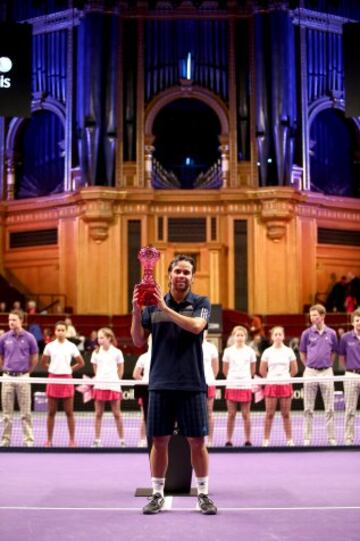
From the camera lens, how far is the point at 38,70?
26.2 m

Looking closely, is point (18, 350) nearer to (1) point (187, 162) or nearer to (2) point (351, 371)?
(2) point (351, 371)

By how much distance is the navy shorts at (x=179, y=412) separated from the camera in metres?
6.70

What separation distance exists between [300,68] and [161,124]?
169 inches

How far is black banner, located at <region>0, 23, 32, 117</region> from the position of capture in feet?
35.9

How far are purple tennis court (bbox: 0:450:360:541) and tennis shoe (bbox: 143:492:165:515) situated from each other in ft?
0.30

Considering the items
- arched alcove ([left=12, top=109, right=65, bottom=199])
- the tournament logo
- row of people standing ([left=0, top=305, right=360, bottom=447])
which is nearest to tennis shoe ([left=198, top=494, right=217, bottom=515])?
row of people standing ([left=0, top=305, right=360, bottom=447])

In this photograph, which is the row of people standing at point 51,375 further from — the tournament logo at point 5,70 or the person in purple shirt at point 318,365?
the tournament logo at point 5,70

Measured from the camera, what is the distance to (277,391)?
464 inches

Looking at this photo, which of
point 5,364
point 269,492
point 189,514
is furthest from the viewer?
point 5,364

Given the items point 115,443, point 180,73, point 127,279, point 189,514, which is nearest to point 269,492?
point 189,514

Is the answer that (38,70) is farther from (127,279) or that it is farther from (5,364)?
(5,364)

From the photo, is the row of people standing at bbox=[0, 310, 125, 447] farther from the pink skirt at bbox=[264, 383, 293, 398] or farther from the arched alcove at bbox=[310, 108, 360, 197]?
the arched alcove at bbox=[310, 108, 360, 197]

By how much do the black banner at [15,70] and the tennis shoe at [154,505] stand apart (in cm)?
578

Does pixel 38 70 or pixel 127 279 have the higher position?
pixel 38 70
